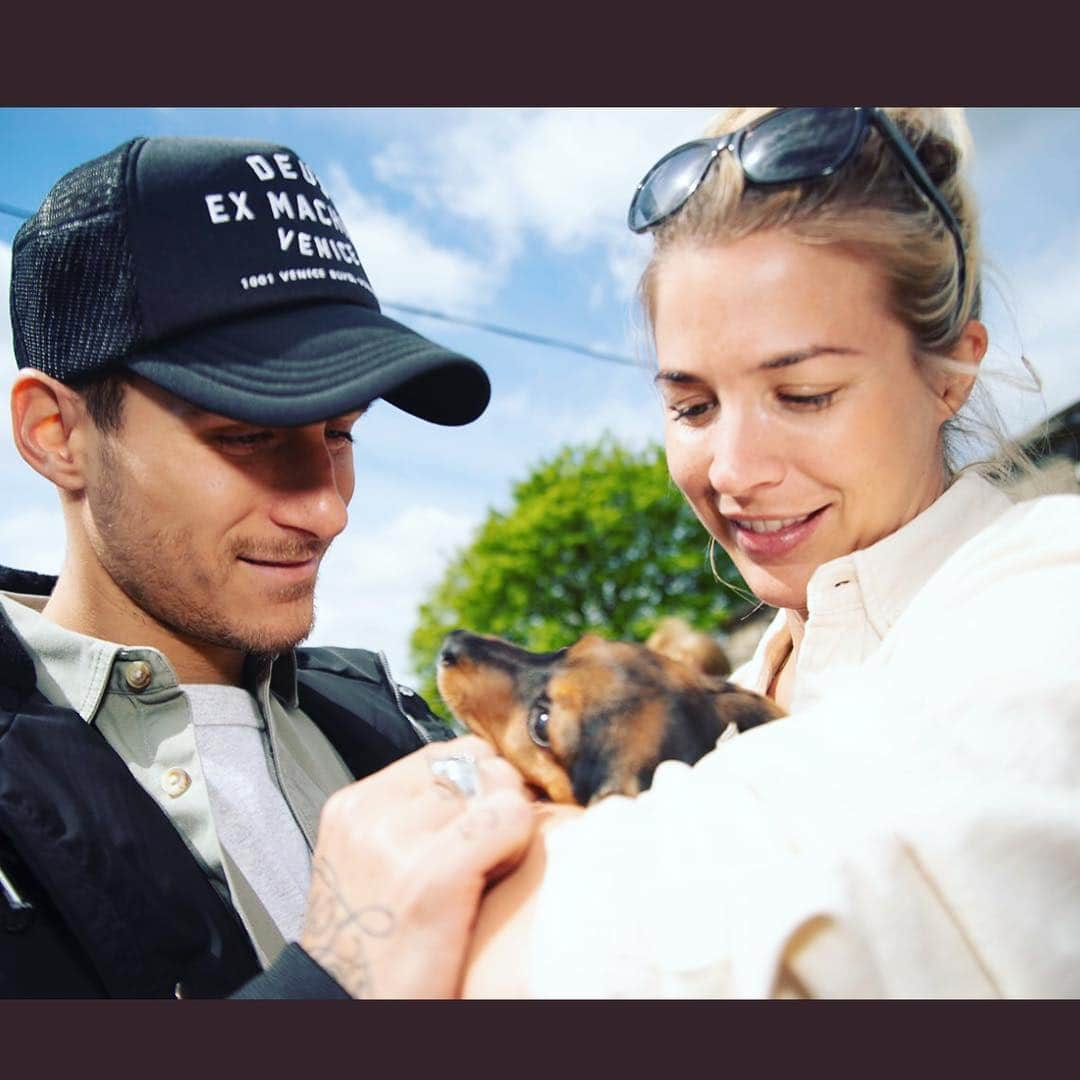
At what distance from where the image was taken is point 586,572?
11227 mm

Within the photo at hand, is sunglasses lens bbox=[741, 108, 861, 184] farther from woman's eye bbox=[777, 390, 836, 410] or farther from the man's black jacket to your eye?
the man's black jacket

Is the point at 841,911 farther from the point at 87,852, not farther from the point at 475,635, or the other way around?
the point at 87,852

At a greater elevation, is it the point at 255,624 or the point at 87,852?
the point at 255,624

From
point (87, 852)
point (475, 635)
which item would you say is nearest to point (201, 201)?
point (475, 635)

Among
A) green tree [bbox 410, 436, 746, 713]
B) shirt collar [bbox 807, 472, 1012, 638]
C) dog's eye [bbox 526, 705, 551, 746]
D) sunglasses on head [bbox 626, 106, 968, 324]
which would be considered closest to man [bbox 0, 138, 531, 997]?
dog's eye [bbox 526, 705, 551, 746]

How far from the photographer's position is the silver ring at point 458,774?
151 centimetres

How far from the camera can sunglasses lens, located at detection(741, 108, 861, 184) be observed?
1922 mm

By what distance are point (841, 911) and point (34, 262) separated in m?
2.15

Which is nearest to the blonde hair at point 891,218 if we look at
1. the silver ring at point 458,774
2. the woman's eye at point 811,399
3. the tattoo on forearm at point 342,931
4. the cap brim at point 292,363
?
the woman's eye at point 811,399

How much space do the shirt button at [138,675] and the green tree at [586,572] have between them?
5.27m

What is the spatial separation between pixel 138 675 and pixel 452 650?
0.77m

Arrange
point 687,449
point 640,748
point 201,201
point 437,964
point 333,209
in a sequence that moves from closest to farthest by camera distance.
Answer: point 437,964
point 640,748
point 687,449
point 201,201
point 333,209

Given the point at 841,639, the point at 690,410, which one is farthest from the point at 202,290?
the point at 841,639

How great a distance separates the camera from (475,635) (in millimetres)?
2006
